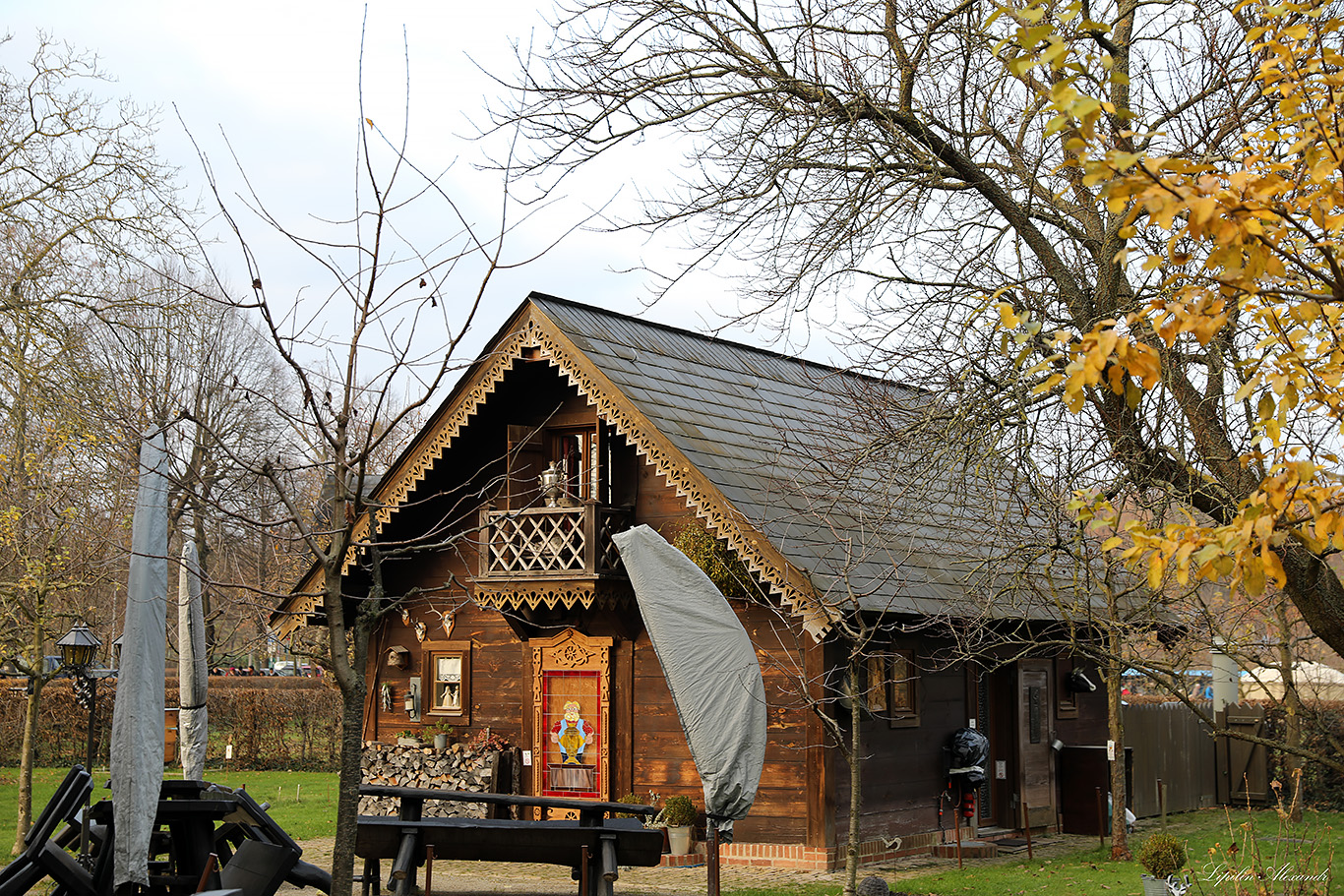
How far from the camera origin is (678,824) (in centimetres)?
1443

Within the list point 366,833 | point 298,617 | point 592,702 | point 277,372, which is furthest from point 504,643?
point 277,372

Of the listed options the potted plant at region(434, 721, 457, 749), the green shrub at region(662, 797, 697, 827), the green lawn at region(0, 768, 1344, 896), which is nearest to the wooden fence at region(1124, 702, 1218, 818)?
the green lawn at region(0, 768, 1344, 896)

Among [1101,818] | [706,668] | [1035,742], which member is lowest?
[1101,818]

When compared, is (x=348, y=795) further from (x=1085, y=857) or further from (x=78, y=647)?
(x=1085, y=857)

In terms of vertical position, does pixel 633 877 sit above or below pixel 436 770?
below

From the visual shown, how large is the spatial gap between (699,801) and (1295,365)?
11.8 metres

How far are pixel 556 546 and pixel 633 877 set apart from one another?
3.96 m

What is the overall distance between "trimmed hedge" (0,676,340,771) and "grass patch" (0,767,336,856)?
830 millimetres

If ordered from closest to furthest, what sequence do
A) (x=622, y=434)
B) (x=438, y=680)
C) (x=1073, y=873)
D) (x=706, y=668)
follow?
(x=706, y=668), (x=1073, y=873), (x=622, y=434), (x=438, y=680)

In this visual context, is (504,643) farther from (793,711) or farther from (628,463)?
(793,711)

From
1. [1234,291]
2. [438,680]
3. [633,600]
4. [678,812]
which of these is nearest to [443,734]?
[438,680]

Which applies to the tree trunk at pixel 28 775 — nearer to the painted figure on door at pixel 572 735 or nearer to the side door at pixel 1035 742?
the painted figure on door at pixel 572 735

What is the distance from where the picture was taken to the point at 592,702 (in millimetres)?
15844

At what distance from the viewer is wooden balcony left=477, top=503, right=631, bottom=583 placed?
14.9 m
